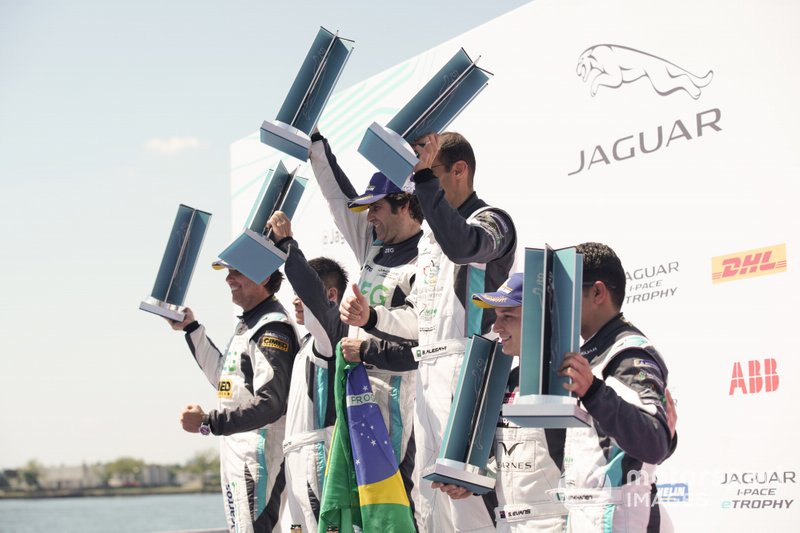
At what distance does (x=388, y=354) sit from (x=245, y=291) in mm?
1115

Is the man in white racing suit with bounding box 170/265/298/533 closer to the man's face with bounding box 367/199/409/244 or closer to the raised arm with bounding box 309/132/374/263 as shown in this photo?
the raised arm with bounding box 309/132/374/263

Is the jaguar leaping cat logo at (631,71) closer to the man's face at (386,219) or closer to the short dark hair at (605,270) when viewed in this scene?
the man's face at (386,219)

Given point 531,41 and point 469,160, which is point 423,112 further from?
point 531,41

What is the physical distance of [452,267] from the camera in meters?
2.99

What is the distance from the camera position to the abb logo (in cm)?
303

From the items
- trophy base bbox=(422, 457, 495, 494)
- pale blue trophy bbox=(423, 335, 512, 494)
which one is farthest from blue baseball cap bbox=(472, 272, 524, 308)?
trophy base bbox=(422, 457, 495, 494)

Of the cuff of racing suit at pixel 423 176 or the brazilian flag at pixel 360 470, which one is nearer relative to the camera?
the cuff of racing suit at pixel 423 176

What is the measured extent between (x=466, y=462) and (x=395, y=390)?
934 millimetres

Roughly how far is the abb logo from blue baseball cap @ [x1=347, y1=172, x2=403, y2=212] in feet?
4.38

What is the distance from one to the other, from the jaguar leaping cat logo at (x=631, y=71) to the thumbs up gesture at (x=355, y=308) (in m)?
1.41

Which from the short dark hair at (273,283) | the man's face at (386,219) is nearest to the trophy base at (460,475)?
the man's face at (386,219)

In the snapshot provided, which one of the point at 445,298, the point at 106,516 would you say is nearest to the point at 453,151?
the point at 445,298

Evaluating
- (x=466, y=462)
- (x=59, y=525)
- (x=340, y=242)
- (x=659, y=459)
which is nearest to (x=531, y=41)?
(x=340, y=242)

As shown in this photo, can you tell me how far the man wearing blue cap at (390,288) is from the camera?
3186 millimetres
